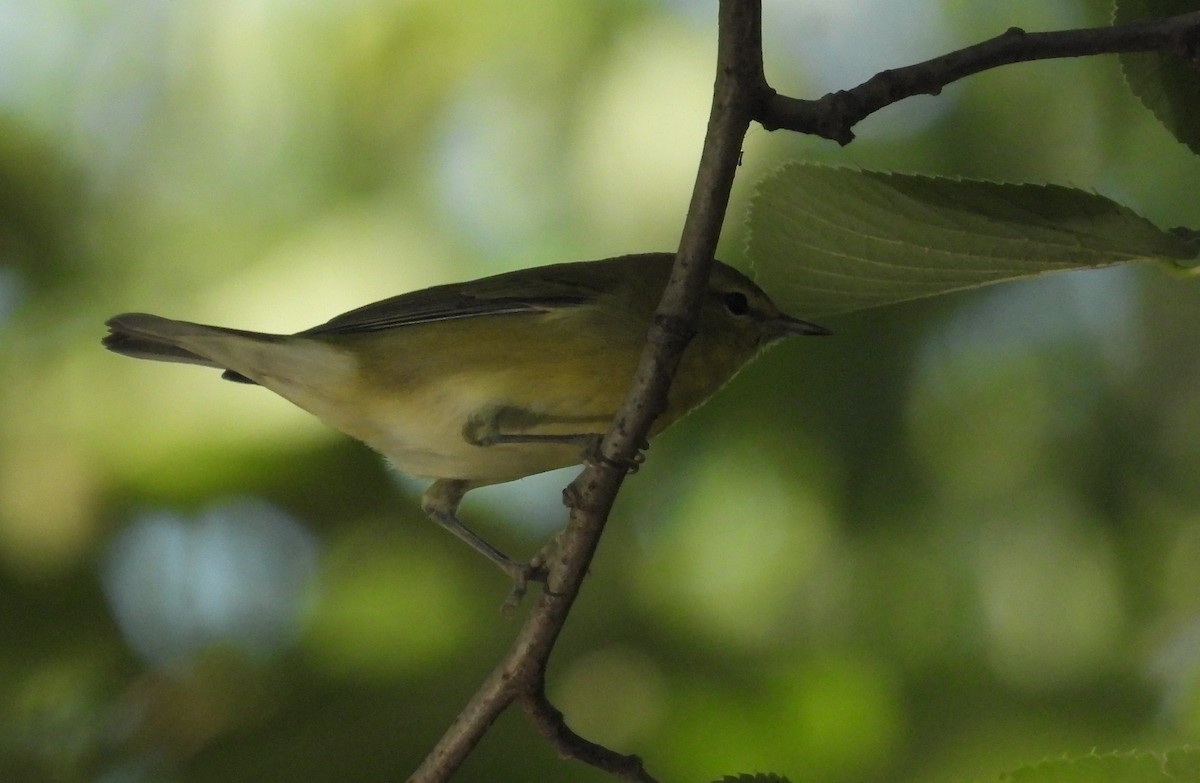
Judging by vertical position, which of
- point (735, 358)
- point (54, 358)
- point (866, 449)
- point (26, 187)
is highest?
point (26, 187)

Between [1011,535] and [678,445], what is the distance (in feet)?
3.61

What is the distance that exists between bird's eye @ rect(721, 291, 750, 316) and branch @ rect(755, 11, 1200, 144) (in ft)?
4.42

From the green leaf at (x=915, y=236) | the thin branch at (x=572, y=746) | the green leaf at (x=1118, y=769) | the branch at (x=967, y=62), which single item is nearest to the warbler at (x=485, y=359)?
the thin branch at (x=572, y=746)

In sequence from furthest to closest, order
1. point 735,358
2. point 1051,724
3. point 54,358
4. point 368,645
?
point 54,358
point 368,645
point 1051,724
point 735,358

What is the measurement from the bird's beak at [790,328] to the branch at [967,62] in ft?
4.64

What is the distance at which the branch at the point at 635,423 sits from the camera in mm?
1462

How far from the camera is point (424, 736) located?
3510mm

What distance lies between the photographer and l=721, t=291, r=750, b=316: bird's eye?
113 inches

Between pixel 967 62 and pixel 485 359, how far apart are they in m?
1.55

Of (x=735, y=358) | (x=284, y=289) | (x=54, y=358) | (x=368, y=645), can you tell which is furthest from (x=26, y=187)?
(x=735, y=358)

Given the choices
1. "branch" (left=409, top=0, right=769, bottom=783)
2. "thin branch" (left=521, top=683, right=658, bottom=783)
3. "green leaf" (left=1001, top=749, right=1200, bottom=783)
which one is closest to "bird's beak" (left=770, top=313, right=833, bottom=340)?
"branch" (left=409, top=0, right=769, bottom=783)

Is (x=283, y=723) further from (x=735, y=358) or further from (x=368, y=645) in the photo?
(x=735, y=358)

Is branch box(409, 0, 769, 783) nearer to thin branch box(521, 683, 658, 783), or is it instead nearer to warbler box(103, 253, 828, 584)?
thin branch box(521, 683, 658, 783)

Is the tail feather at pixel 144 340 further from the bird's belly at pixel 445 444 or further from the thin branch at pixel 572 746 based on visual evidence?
the thin branch at pixel 572 746
